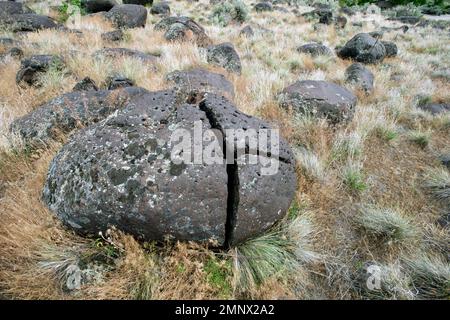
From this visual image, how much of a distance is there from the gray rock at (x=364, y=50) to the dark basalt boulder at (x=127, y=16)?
28.3ft

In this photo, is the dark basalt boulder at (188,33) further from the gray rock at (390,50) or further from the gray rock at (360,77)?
the gray rock at (390,50)

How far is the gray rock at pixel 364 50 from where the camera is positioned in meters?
9.76

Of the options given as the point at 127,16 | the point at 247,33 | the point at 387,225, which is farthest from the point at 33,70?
the point at 247,33

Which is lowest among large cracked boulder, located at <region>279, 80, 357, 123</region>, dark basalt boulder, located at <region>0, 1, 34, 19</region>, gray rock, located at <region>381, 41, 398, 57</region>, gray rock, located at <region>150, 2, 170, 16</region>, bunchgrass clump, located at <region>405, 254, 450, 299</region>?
gray rock, located at <region>381, 41, 398, 57</region>

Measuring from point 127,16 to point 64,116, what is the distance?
32.9ft

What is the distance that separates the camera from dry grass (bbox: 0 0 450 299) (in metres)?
2.47

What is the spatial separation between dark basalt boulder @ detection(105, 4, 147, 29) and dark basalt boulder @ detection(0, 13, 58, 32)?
7.89ft

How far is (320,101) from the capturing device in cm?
508

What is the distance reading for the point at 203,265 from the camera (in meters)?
2.53

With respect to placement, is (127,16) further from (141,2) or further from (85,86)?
(85,86)

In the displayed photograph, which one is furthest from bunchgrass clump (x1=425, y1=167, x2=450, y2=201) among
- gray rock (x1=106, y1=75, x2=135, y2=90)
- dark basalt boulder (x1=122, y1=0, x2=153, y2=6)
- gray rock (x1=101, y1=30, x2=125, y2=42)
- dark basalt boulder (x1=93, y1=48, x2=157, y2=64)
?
dark basalt boulder (x1=122, y1=0, x2=153, y2=6)

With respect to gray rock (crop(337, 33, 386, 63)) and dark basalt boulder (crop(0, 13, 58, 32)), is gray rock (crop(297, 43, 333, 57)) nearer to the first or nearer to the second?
gray rock (crop(337, 33, 386, 63))

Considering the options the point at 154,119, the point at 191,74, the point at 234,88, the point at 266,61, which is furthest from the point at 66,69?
the point at 266,61
